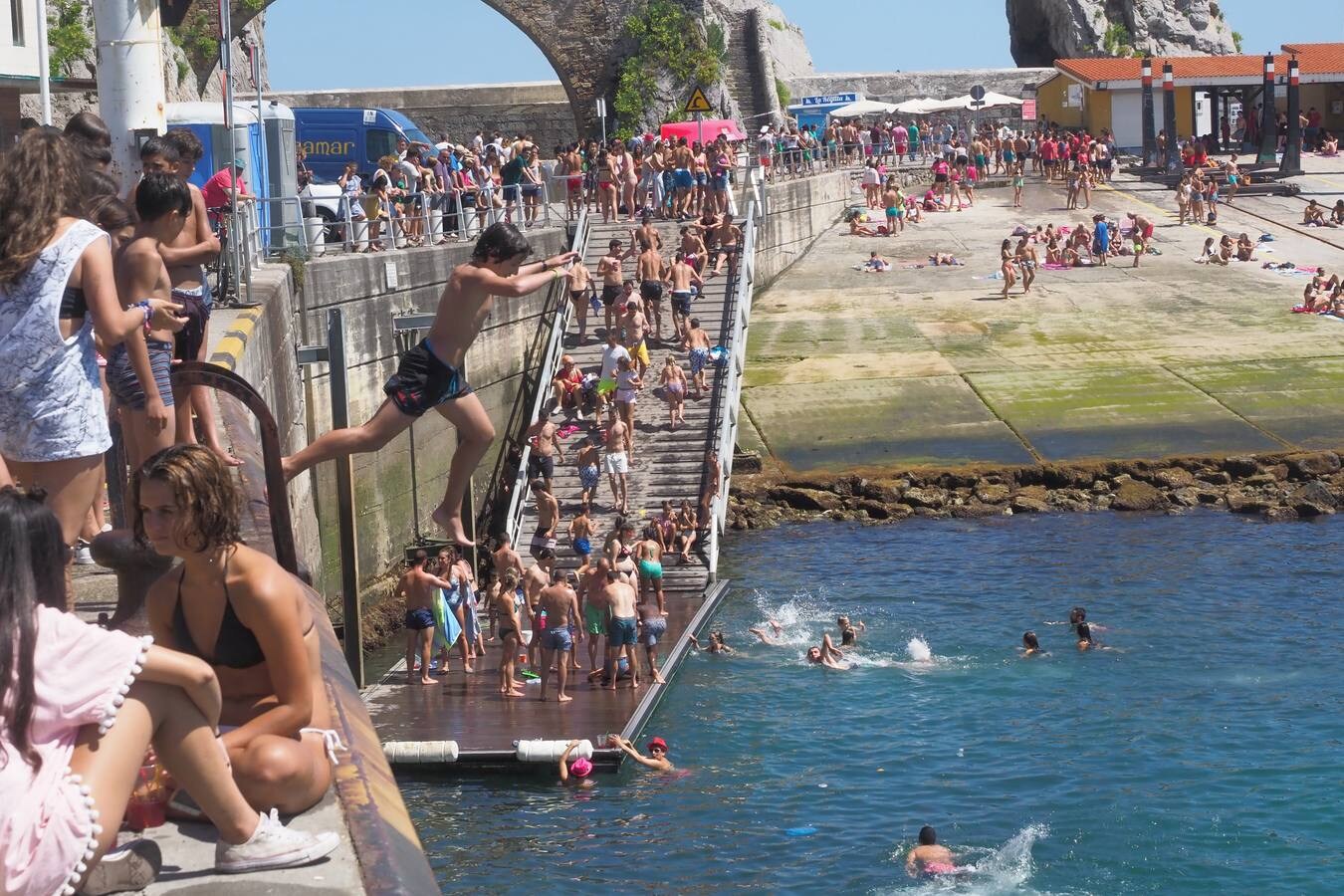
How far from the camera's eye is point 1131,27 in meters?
64.9

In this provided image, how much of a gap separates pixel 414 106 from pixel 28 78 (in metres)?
24.8

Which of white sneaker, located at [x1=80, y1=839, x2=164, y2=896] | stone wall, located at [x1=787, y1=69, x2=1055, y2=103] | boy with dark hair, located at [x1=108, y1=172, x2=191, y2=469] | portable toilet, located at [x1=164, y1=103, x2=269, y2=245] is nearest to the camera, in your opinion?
white sneaker, located at [x1=80, y1=839, x2=164, y2=896]

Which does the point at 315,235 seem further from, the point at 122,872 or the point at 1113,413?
the point at 122,872

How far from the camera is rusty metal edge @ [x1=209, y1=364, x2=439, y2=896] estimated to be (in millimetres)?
4262

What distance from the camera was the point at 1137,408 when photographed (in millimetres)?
32969

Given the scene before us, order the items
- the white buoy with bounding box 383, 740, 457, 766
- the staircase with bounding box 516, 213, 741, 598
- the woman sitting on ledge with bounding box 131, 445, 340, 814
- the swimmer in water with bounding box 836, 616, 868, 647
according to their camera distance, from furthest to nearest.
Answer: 1. the staircase with bounding box 516, 213, 741, 598
2. the swimmer in water with bounding box 836, 616, 868, 647
3. the white buoy with bounding box 383, 740, 457, 766
4. the woman sitting on ledge with bounding box 131, 445, 340, 814

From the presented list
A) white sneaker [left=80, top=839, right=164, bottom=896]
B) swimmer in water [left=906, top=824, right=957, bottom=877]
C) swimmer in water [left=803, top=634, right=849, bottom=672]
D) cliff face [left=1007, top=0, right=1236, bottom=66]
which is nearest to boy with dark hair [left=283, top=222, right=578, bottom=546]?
white sneaker [left=80, top=839, right=164, bottom=896]

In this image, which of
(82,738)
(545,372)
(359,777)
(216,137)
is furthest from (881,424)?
(82,738)

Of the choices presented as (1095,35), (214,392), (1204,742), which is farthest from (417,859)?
(1095,35)

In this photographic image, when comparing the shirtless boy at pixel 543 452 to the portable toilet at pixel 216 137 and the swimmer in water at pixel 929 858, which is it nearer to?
the portable toilet at pixel 216 137

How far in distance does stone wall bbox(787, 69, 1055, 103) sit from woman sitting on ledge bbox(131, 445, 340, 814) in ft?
181

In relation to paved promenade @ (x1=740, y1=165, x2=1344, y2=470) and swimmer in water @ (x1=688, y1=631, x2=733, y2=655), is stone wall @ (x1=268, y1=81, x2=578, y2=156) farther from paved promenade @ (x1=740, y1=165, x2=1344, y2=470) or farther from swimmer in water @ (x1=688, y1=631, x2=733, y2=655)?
swimmer in water @ (x1=688, y1=631, x2=733, y2=655)

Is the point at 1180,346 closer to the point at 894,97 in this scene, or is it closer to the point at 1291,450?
the point at 1291,450

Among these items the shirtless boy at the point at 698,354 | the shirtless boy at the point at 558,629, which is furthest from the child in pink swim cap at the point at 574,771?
the shirtless boy at the point at 698,354
